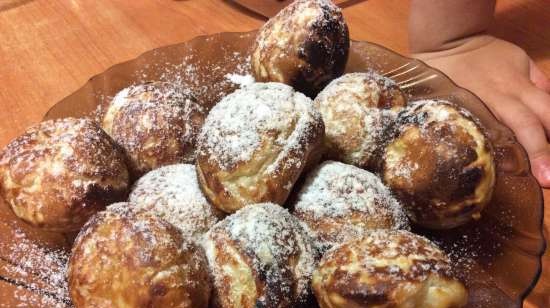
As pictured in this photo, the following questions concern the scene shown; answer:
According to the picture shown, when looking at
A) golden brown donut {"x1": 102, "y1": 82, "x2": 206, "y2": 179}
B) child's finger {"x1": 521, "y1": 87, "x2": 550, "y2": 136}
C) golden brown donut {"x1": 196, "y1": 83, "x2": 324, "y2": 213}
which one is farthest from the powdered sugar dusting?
child's finger {"x1": 521, "y1": 87, "x2": 550, "y2": 136}

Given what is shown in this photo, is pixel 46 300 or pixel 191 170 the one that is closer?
pixel 46 300

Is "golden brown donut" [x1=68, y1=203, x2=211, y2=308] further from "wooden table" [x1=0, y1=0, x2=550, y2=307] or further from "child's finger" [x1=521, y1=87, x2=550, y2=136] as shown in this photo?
Result: "child's finger" [x1=521, y1=87, x2=550, y2=136]

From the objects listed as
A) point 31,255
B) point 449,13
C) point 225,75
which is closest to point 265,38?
point 225,75

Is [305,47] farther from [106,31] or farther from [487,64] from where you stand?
[106,31]

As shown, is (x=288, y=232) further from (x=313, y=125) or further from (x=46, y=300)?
(x=46, y=300)

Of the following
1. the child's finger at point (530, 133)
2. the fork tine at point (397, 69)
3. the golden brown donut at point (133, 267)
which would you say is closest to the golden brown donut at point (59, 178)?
the golden brown donut at point (133, 267)

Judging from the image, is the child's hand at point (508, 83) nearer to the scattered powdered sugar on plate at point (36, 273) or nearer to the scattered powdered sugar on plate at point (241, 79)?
the scattered powdered sugar on plate at point (241, 79)
